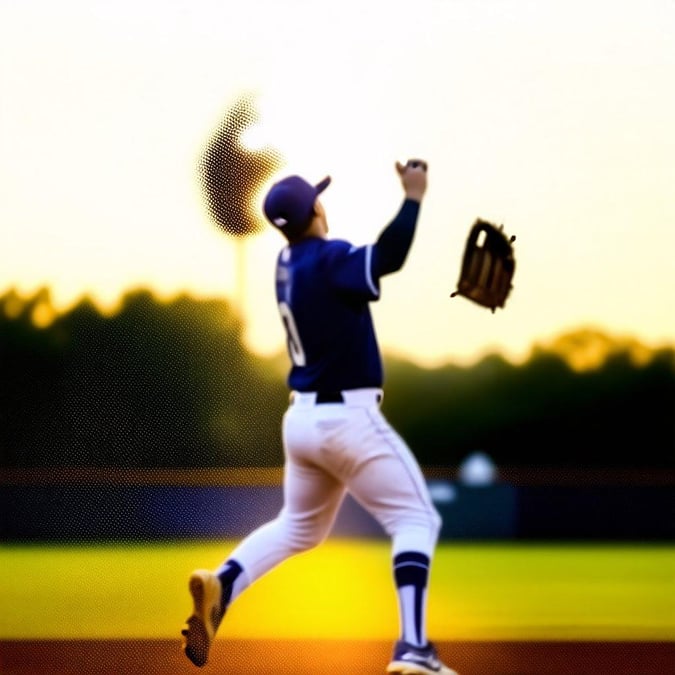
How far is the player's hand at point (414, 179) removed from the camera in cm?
423

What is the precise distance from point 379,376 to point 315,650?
1.47 metres

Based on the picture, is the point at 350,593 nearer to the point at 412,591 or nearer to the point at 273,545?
the point at 273,545

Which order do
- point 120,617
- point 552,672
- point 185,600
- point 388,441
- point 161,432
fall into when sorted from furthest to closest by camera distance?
point 161,432, point 185,600, point 120,617, point 552,672, point 388,441

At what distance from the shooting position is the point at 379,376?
4395 mm

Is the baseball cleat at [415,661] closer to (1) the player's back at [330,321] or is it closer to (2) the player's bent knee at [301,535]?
(2) the player's bent knee at [301,535]

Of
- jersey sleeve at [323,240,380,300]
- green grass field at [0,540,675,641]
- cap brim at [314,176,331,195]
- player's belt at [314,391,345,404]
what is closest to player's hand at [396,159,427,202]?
jersey sleeve at [323,240,380,300]

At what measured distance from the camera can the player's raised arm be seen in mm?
4160

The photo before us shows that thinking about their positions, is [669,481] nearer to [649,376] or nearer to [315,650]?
[649,376]

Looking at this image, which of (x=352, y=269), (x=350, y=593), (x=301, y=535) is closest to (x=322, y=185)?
(x=352, y=269)

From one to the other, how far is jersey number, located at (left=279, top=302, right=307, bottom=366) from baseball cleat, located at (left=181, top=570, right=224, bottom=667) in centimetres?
90

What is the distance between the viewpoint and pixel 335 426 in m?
4.31

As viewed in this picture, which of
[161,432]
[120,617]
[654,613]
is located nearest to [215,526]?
[161,432]

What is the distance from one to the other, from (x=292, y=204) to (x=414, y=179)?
1.82 ft

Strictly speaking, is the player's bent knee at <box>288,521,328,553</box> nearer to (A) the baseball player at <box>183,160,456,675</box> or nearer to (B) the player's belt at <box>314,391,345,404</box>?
(A) the baseball player at <box>183,160,456,675</box>
